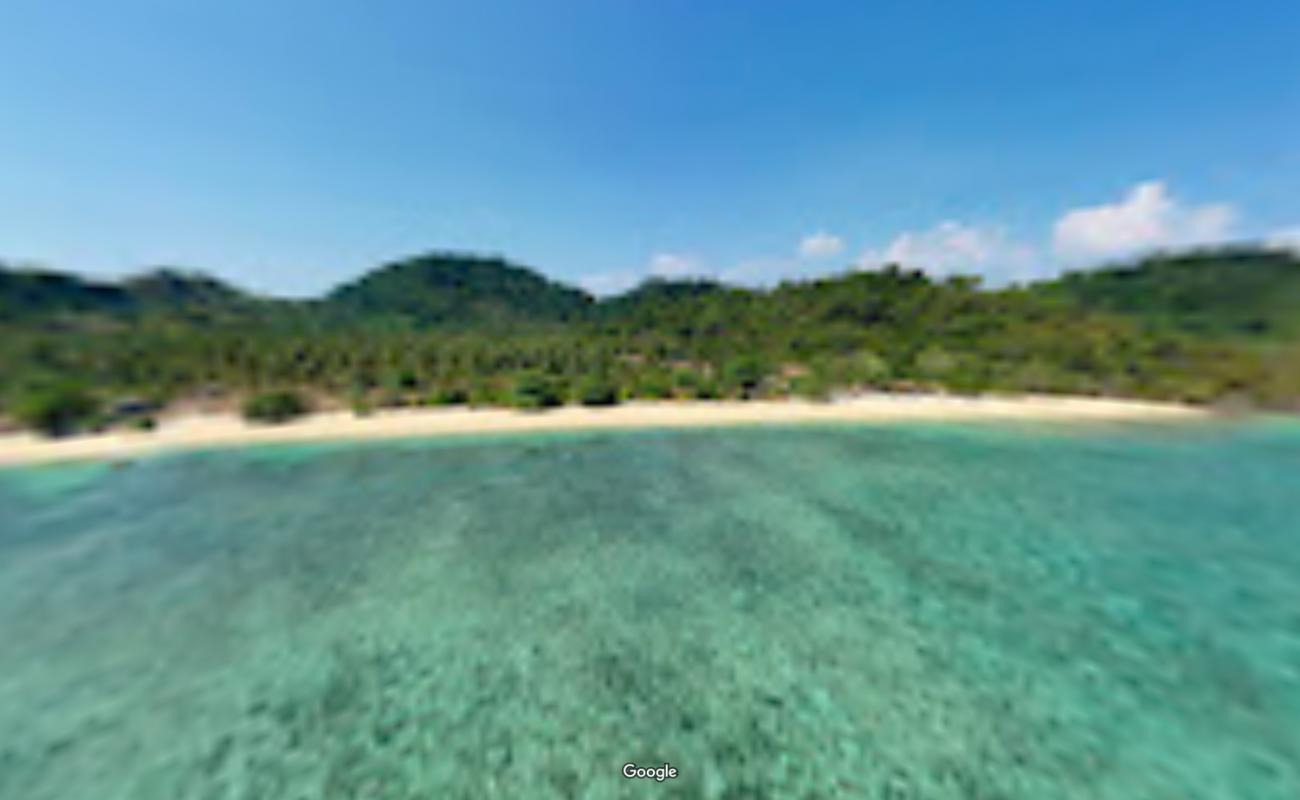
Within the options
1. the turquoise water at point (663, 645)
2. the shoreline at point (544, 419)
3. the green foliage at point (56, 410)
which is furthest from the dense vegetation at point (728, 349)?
the turquoise water at point (663, 645)

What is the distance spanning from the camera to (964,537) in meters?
12.7

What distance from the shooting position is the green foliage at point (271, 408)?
34500mm

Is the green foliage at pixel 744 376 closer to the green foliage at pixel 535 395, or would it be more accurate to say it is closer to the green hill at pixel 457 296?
the green foliage at pixel 535 395

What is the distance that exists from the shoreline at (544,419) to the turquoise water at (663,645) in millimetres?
14134

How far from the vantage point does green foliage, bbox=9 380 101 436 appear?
3084cm

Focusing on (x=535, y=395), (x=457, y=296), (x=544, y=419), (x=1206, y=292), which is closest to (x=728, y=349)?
(x=535, y=395)

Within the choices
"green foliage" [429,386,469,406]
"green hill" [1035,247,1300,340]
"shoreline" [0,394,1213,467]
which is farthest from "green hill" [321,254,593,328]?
"green hill" [1035,247,1300,340]

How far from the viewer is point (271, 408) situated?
34719 millimetres

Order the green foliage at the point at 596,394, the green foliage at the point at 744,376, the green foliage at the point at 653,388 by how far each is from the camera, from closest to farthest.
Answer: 1. the green foliage at the point at 596,394
2. the green foliage at the point at 653,388
3. the green foliage at the point at 744,376

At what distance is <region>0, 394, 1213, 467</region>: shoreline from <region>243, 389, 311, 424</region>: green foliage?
96 cm

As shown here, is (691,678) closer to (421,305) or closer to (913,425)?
(913,425)

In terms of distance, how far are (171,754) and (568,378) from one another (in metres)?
42.8

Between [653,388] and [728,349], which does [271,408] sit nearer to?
[653,388]

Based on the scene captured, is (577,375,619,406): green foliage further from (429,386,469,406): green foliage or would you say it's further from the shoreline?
(429,386,469,406): green foliage
